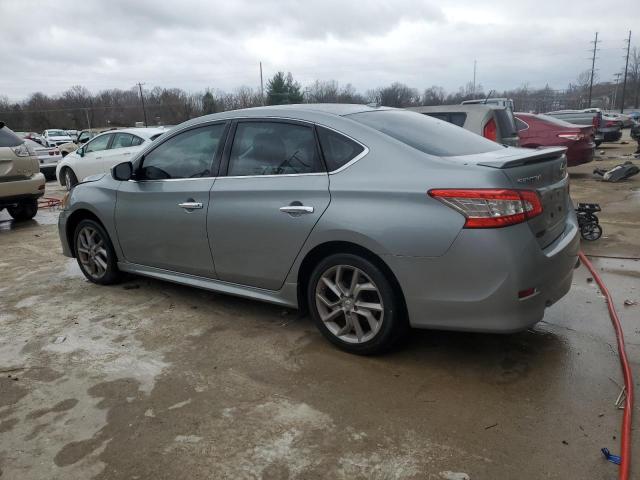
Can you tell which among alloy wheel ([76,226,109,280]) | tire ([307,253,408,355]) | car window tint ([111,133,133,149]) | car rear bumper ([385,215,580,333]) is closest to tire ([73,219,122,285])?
alloy wheel ([76,226,109,280])

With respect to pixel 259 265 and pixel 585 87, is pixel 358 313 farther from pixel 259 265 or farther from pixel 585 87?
pixel 585 87

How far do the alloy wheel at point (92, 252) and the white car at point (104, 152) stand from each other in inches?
240

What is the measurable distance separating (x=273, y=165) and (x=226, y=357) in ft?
4.54

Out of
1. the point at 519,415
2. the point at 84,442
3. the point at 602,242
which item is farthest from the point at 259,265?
the point at 602,242

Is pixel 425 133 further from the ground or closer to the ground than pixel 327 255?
further from the ground

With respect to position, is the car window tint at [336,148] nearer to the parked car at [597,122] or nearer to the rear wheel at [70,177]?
the rear wheel at [70,177]

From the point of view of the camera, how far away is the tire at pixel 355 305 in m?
3.28

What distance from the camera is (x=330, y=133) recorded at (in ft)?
11.7

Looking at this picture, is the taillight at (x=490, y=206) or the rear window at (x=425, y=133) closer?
the taillight at (x=490, y=206)

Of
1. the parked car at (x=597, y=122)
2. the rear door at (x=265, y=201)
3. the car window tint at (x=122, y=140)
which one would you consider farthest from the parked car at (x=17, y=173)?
the parked car at (x=597, y=122)

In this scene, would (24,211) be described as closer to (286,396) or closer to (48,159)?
(48,159)

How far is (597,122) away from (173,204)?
18.7 m

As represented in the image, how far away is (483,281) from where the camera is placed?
9.64 ft

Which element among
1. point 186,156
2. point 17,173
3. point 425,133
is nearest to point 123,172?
point 186,156
